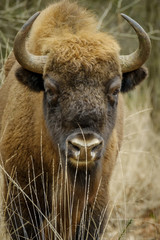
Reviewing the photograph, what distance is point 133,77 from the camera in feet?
21.6

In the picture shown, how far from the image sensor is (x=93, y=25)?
6.69m

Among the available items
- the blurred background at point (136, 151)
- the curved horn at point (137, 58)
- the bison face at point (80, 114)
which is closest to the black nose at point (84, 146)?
the bison face at point (80, 114)

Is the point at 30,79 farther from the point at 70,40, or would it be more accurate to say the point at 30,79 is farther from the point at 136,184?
the point at 136,184

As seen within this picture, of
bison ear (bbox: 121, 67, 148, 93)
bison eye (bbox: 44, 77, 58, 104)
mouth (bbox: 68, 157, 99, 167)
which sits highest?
bison eye (bbox: 44, 77, 58, 104)

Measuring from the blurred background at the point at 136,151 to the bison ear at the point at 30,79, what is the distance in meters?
1.82

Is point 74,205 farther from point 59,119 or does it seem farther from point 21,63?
point 21,63

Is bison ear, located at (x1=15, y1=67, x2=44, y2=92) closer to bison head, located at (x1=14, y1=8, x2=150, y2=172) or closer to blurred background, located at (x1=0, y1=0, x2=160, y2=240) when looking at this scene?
bison head, located at (x1=14, y1=8, x2=150, y2=172)

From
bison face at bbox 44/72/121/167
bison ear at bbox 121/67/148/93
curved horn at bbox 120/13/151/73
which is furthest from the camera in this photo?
bison ear at bbox 121/67/148/93

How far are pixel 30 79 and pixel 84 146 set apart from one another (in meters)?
1.47

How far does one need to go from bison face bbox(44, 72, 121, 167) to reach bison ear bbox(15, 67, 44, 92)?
0.25 m

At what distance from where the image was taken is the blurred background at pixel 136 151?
28.0ft

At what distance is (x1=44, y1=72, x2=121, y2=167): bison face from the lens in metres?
5.37

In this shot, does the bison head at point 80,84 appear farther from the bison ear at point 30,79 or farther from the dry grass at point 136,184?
the dry grass at point 136,184

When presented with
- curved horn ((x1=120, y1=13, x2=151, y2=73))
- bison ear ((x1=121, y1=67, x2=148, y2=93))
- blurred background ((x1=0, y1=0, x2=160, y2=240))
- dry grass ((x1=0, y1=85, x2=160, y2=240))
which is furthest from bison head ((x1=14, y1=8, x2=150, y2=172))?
dry grass ((x1=0, y1=85, x2=160, y2=240))
